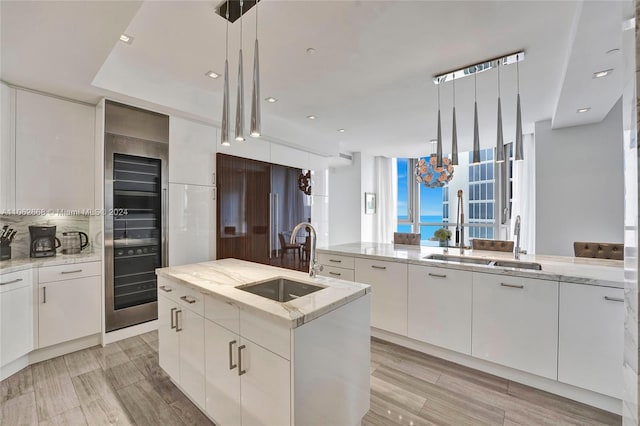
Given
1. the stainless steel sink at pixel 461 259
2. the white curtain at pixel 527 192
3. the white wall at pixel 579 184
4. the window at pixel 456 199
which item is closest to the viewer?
the stainless steel sink at pixel 461 259

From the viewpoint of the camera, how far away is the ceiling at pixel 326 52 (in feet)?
6.10

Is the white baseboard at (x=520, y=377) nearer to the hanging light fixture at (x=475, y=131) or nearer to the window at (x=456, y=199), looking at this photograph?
the hanging light fixture at (x=475, y=131)

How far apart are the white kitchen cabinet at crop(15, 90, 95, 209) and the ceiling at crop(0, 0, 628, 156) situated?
181 millimetres

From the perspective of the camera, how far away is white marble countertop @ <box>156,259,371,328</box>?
1.27 m

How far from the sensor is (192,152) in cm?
341

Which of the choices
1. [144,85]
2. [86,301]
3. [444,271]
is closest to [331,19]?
[144,85]

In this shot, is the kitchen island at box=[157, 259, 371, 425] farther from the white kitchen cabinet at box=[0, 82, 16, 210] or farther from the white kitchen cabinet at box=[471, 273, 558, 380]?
the white kitchen cabinet at box=[0, 82, 16, 210]

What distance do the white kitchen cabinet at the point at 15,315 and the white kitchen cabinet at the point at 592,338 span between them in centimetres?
425

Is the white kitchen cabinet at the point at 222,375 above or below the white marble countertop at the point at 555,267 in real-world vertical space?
below

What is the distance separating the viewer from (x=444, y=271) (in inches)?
96.7

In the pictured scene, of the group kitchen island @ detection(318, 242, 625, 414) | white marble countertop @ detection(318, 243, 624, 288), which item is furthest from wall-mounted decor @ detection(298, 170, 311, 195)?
kitchen island @ detection(318, 242, 625, 414)

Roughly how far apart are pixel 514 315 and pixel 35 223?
4651mm

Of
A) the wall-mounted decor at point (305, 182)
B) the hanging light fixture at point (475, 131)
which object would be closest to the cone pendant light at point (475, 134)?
the hanging light fixture at point (475, 131)

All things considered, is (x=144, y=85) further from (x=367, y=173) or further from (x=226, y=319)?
(x=367, y=173)
